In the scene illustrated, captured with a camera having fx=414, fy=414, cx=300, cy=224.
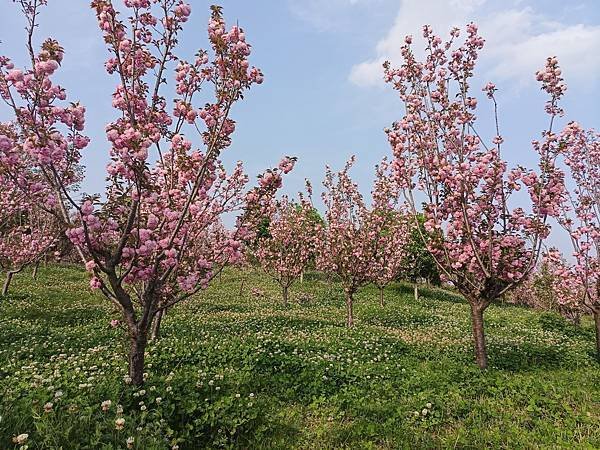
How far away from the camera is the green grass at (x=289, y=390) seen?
483 cm

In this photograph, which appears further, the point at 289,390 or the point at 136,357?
the point at 289,390

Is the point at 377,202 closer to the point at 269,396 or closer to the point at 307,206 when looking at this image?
the point at 307,206

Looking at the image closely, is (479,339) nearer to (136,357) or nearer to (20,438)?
(136,357)

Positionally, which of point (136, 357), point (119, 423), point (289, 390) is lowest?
point (289, 390)

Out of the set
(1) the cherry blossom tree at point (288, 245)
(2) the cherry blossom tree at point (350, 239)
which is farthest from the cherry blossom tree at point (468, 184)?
(1) the cherry blossom tree at point (288, 245)

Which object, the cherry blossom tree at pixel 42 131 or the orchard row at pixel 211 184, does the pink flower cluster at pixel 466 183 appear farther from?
the cherry blossom tree at pixel 42 131

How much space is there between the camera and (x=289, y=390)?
685cm

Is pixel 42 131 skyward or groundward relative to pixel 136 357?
skyward

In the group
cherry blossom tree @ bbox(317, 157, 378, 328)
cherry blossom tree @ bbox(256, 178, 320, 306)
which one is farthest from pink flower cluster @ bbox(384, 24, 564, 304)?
cherry blossom tree @ bbox(256, 178, 320, 306)

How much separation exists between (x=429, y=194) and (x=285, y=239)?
1265 centimetres

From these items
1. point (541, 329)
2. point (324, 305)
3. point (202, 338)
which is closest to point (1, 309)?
point (202, 338)

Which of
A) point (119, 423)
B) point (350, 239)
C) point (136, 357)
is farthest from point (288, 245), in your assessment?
point (119, 423)

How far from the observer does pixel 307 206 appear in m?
19.6

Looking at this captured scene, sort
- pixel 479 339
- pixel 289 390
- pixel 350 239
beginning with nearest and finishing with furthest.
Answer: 1. pixel 289 390
2. pixel 479 339
3. pixel 350 239
